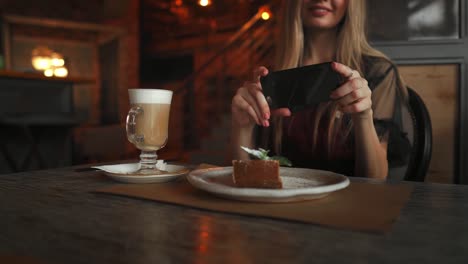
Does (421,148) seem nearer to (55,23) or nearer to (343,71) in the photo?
(343,71)

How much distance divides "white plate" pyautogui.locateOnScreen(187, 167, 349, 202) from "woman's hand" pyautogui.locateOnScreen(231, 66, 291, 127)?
31.7 inches

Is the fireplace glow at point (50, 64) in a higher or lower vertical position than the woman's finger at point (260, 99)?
higher

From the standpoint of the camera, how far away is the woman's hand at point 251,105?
1677 mm

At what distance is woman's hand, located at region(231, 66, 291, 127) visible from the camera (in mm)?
1677

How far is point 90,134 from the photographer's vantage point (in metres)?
4.48

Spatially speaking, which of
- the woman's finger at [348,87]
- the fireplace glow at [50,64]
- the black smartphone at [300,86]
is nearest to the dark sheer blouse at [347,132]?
the black smartphone at [300,86]

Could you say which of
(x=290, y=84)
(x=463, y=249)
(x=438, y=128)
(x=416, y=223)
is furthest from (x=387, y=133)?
(x=463, y=249)

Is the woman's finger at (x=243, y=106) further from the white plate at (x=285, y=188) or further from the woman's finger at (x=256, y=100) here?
the white plate at (x=285, y=188)

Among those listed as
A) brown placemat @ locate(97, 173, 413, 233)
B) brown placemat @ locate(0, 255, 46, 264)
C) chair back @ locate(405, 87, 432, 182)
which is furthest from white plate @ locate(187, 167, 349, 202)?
chair back @ locate(405, 87, 432, 182)

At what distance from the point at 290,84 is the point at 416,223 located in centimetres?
123

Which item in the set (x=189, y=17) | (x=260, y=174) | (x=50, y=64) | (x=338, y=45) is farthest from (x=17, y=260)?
(x=189, y=17)

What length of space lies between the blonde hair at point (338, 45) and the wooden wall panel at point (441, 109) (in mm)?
229

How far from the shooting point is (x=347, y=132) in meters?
1.70

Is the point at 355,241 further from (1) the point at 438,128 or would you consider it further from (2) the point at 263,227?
(1) the point at 438,128
